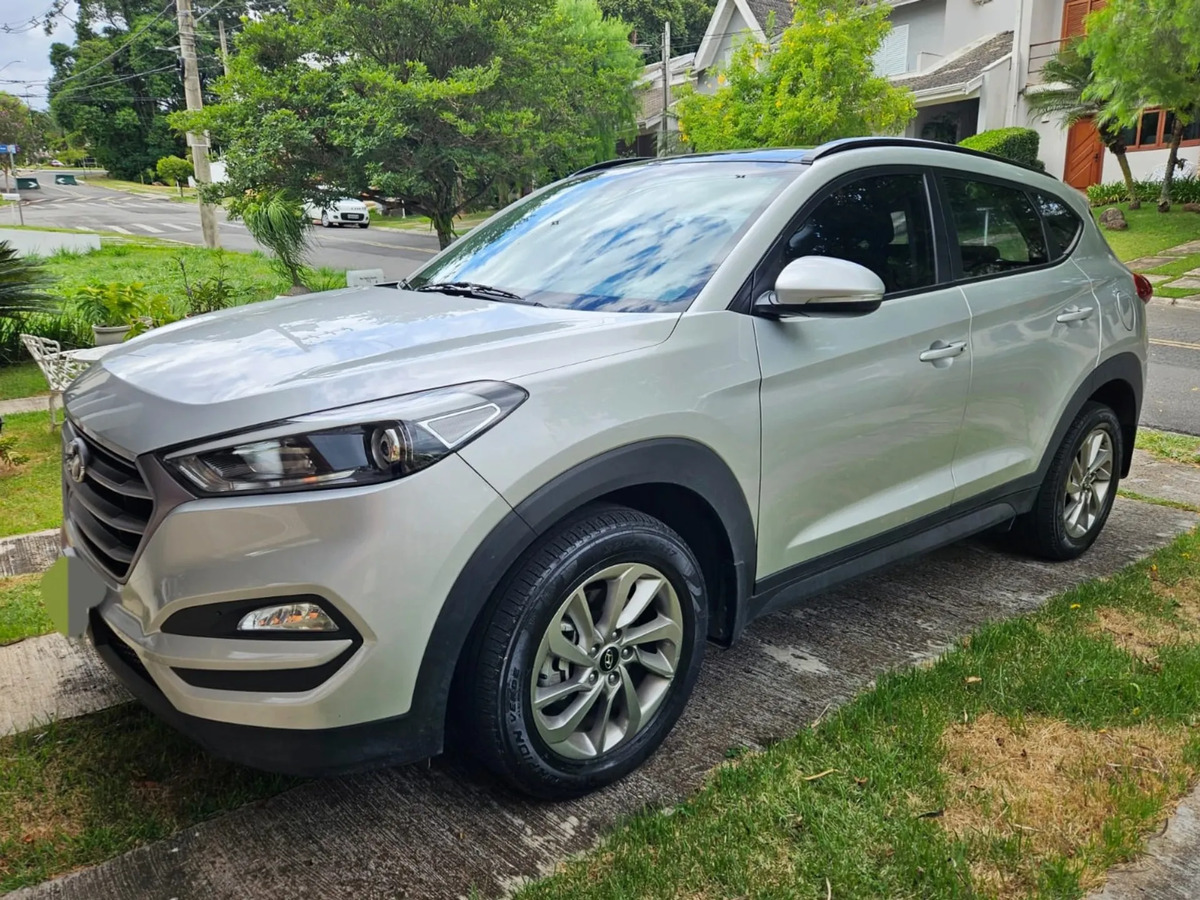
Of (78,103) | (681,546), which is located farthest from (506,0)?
(78,103)

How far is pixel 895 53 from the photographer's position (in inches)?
1123

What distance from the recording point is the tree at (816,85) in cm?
1750

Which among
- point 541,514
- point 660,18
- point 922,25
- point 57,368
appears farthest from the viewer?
point 660,18

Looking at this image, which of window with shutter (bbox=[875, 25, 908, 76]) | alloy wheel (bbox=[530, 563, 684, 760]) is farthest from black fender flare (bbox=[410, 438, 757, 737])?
window with shutter (bbox=[875, 25, 908, 76])

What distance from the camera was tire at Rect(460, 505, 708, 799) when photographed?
2.30 metres

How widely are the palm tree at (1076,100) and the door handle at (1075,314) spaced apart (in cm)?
1941

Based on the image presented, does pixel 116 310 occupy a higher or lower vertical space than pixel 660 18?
lower

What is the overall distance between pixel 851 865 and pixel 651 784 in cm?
60

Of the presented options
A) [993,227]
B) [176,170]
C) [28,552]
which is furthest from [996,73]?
[176,170]

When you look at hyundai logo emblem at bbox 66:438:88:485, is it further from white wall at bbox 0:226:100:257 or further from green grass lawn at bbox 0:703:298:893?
white wall at bbox 0:226:100:257

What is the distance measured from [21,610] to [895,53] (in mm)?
29800

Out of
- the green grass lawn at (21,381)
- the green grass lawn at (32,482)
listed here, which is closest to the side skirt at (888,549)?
the green grass lawn at (32,482)

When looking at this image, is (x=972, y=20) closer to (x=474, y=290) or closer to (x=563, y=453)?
(x=474, y=290)

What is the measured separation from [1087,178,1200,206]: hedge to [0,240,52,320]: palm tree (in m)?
21.7
